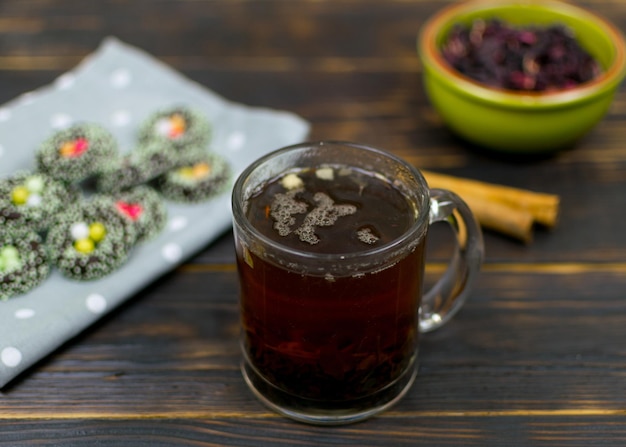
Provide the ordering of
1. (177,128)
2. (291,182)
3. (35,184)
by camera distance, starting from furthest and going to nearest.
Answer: (177,128)
(35,184)
(291,182)

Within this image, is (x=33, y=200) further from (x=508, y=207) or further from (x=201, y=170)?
(x=508, y=207)

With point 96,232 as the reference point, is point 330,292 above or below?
above

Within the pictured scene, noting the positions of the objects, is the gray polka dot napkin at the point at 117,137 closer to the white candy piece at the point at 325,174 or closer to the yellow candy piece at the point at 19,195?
the yellow candy piece at the point at 19,195

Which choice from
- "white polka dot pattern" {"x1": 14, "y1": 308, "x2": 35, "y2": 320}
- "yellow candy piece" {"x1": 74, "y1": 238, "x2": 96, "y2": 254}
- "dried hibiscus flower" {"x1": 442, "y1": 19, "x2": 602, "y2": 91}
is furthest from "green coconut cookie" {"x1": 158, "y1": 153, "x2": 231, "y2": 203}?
"dried hibiscus flower" {"x1": 442, "y1": 19, "x2": 602, "y2": 91}

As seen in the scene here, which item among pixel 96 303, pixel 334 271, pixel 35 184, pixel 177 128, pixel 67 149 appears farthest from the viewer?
pixel 177 128

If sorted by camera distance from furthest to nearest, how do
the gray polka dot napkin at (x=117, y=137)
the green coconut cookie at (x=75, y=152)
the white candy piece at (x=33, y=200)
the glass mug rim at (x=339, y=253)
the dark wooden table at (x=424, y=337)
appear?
the green coconut cookie at (x=75, y=152), the white candy piece at (x=33, y=200), the gray polka dot napkin at (x=117, y=137), the dark wooden table at (x=424, y=337), the glass mug rim at (x=339, y=253)

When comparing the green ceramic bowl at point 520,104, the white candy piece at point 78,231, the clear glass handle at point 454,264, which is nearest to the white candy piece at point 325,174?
the clear glass handle at point 454,264

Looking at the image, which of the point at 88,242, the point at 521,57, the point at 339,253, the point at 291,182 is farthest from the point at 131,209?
the point at 521,57
